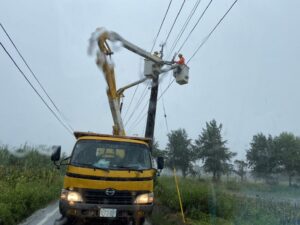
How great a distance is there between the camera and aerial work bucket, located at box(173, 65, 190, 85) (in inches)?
551

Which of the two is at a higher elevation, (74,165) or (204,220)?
(74,165)

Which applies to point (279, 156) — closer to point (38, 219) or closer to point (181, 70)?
point (181, 70)

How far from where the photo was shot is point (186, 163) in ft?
178

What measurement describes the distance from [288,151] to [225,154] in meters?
11.1

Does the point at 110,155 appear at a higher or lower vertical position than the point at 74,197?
higher

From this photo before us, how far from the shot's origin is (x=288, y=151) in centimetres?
4134

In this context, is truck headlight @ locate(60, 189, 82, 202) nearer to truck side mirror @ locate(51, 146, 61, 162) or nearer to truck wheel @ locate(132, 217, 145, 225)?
truck wheel @ locate(132, 217, 145, 225)

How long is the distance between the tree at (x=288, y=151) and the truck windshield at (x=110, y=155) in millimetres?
30745

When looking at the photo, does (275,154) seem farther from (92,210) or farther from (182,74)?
(92,210)

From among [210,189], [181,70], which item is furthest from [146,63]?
[210,189]

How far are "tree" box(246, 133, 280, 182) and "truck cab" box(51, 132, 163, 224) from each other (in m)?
33.5

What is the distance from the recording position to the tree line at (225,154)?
39406 mm

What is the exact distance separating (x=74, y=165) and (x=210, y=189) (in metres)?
4.76

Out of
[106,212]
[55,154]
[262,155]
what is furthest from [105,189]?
[262,155]
